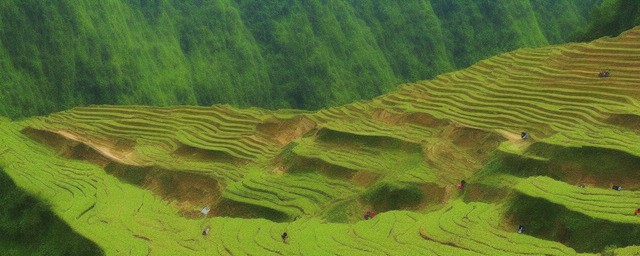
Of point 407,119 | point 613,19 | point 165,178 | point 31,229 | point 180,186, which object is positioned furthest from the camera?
point 613,19

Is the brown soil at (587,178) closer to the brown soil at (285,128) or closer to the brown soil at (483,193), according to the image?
the brown soil at (483,193)

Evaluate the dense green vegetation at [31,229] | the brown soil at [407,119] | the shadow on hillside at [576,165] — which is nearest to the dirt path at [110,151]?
the dense green vegetation at [31,229]

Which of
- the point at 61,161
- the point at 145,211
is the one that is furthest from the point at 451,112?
the point at 61,161

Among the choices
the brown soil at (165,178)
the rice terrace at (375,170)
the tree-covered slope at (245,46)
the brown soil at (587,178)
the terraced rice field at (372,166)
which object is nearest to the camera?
the rice terrace at (375,170)

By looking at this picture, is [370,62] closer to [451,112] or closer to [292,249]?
[451,112]

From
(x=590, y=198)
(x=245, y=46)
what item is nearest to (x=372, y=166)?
(x=590, y=198)

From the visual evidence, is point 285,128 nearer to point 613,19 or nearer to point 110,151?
point 110,151
